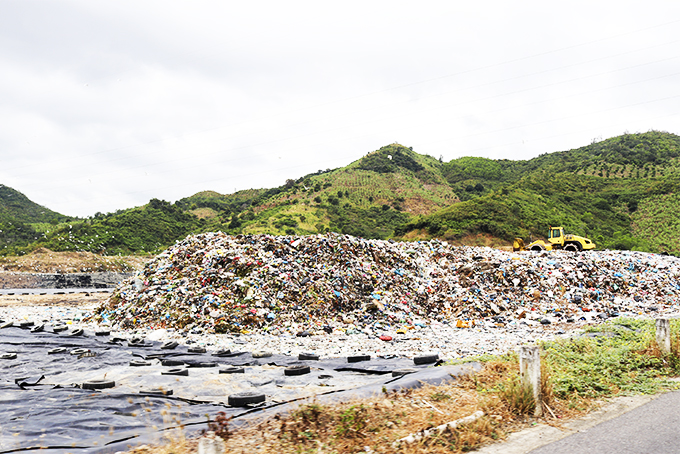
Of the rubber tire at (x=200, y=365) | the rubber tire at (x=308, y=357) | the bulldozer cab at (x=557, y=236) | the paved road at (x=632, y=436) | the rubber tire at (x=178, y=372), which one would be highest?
the bulldozer cab at (x=557, y=236)

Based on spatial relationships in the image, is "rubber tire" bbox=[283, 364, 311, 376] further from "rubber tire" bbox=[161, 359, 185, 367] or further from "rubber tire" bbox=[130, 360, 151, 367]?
"rubber tire" bbox=[130, 360, 151, 367]

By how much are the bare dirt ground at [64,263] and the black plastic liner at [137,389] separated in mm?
27844

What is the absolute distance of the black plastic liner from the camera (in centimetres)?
359

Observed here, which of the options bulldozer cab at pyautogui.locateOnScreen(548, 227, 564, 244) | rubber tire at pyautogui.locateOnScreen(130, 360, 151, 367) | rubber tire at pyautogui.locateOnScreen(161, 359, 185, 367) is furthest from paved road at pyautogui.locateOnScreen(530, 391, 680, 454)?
bulldozer cab at pyautogui.locateOnScreen(548, 227, 564, 244)

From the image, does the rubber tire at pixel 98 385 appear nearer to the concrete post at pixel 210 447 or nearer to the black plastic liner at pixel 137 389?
the black plastic liner at pixel 137 389

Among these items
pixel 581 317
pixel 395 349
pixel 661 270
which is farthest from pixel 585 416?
pixel 661 270

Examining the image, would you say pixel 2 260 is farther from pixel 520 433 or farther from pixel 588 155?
pixel 588 155

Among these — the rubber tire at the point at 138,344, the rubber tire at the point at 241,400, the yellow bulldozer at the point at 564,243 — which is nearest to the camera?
the rubber tire at the point at 241,400

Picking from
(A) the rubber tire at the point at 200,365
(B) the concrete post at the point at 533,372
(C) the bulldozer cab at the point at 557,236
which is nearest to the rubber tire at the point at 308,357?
(A) the rubber tire at the point at 200,365

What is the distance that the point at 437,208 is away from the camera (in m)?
58.1

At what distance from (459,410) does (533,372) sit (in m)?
0.83

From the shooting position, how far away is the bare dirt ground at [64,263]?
3350 cm

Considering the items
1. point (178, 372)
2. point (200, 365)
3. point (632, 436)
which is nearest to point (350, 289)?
point (200, 365)

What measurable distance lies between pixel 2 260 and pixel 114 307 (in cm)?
3119
